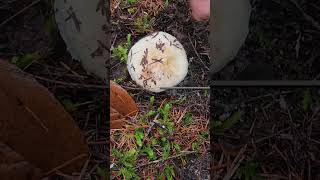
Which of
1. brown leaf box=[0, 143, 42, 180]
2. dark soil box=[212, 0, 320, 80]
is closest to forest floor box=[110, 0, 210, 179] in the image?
dark soil box=[212, 0, 320, 80]

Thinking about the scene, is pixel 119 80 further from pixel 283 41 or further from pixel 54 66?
pixel 283 41

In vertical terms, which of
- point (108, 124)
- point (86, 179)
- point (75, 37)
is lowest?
point (86, 179)

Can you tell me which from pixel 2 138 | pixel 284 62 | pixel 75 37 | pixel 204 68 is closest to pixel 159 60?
pixel 204 68

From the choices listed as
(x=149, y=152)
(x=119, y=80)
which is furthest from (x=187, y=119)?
(x=119, y=80)

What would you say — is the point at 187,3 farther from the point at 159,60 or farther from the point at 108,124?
the point at 108,124

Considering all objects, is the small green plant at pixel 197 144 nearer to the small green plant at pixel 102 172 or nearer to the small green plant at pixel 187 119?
the small green plant at pixel 187 119

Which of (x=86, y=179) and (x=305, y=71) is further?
(x=305, y=71)

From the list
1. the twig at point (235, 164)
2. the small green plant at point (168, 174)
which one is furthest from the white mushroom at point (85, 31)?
the twig at point (235, 164)
